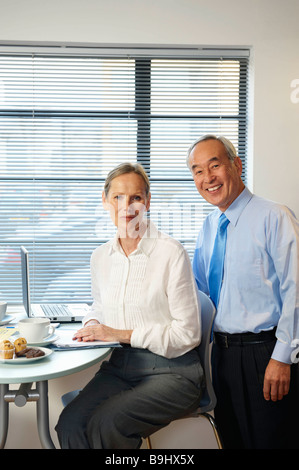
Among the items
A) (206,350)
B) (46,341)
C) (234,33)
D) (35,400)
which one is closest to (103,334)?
(46,341)

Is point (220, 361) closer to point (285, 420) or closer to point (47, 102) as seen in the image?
point (285, 420)

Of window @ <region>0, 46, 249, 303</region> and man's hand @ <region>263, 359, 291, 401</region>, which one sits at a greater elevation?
window @ <region>0, 46, 249, 303</region>

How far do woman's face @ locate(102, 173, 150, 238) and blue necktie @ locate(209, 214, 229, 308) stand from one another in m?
0.38

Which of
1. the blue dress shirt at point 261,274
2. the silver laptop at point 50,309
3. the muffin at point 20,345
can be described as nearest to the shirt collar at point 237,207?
the blue dress shirt at point 261,274

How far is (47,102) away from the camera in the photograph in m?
2.78

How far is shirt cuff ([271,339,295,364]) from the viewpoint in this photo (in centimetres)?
182

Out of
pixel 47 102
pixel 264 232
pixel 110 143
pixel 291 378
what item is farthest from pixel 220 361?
pixel 47 102

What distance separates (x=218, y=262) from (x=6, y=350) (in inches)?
38.0

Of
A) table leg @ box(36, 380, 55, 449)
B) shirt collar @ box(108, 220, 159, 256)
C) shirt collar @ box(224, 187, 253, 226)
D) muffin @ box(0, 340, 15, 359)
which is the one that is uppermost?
shirt collar @ box(224, 187, 253, 226)

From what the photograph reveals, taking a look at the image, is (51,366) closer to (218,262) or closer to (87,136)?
(218,262)

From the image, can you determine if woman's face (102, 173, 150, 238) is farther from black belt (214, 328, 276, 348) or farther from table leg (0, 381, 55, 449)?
table leg (0, 381, 55, 449)

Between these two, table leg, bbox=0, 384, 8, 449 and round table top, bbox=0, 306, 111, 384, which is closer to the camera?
round table top, bbox=0, 306, 111, 384

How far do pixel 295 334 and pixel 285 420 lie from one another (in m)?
0.39

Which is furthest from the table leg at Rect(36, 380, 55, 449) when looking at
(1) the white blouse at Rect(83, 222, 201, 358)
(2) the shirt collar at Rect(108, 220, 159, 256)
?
(2) the shirt collar at Rect(108, 220, 159, 256)
